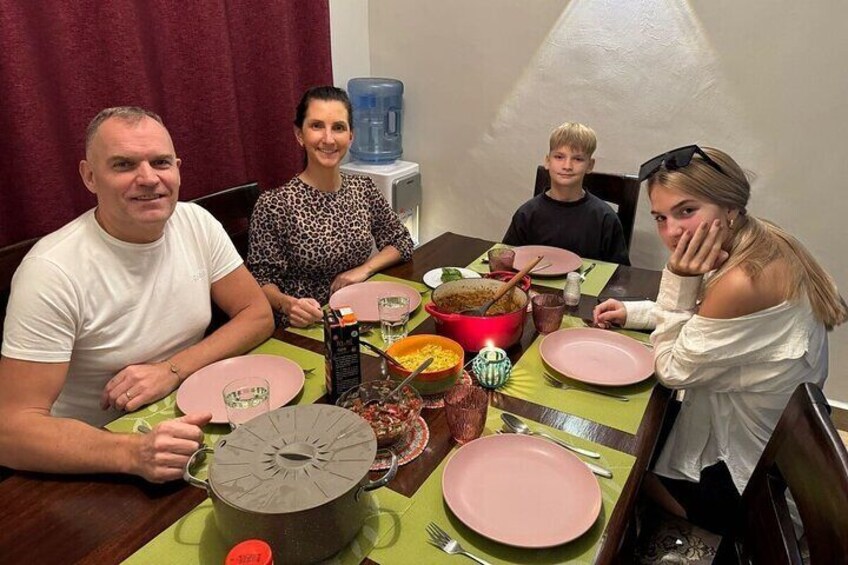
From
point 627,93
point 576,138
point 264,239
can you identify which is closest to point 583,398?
point 264,239

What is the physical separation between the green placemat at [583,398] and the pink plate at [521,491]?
0.58 ft

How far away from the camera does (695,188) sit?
1317mm

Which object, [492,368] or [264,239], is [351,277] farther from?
[492,368]

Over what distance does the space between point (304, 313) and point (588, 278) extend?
36.5 inches

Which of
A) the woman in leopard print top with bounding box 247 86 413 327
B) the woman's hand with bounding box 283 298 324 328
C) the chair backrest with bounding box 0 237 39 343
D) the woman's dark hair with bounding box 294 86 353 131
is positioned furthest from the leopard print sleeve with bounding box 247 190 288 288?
the chair backrest with bounding box 0 237 39 343

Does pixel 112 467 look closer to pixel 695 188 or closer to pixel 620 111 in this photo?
pixel 695 188

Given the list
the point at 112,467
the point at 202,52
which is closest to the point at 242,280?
the point at 112,467

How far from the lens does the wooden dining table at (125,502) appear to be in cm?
85

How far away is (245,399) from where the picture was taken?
1119mm

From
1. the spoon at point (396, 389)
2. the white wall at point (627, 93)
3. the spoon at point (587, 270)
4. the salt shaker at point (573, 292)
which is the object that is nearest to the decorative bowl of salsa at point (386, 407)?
the spoon at point (396, 389)

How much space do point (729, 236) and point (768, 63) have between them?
1487 mm

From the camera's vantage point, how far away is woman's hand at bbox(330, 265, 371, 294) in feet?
6.03

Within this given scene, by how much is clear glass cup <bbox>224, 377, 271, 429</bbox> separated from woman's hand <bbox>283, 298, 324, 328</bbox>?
0.37 meters

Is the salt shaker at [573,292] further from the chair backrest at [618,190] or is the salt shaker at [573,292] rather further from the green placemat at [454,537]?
the chair backrest at [618,190]
